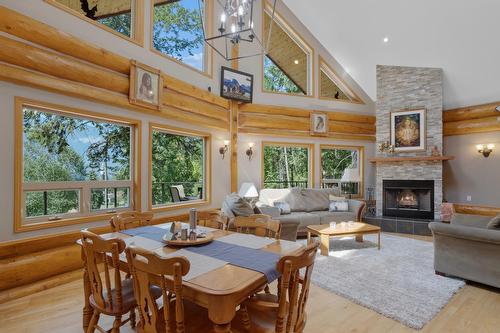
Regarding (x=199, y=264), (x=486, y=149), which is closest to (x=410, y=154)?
(x=486, y=149)

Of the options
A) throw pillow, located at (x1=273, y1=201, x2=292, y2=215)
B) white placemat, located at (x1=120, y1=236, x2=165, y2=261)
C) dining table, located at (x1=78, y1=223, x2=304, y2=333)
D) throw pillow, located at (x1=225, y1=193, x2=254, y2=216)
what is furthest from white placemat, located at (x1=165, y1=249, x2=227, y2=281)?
throw pillow, located at (x1=273, y1=201, x2=292, y2=215)

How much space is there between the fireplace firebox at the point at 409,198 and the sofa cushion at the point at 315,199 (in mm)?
1785

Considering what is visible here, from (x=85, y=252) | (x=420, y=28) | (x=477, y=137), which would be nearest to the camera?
(x=85, y=252)

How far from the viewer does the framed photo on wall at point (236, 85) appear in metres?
6.25

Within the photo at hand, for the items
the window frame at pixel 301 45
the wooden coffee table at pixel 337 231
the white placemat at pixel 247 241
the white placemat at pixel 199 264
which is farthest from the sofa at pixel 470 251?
the window frame at pixel 301 45

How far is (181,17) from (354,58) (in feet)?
15.1

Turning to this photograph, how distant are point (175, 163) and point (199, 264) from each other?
418 cm

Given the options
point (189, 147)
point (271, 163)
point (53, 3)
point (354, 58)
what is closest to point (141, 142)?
point (189, 147)

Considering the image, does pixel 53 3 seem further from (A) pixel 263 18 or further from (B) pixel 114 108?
(A) pixel 263 18

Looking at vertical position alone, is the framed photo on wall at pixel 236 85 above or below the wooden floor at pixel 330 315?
above

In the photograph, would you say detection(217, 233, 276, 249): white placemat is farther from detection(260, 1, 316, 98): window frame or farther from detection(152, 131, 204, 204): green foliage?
detection(260, 1, 316, 98): window frame

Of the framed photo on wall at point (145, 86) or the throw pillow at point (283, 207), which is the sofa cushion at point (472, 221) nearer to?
the throw pillow at point (283, 207)

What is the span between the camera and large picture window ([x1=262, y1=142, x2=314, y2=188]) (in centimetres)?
733

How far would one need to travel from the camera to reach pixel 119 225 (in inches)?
113
